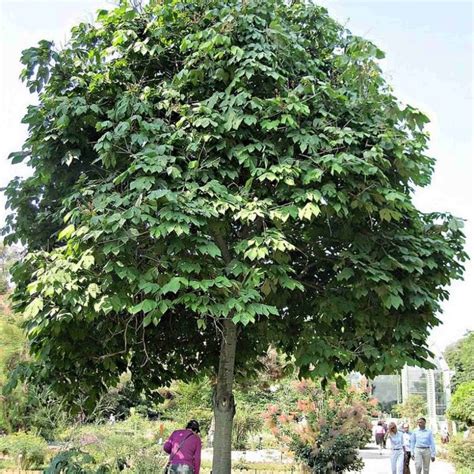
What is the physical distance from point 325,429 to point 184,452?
19.2 feet

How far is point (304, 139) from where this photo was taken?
6.18 m

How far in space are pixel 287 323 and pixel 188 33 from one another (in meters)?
3.95

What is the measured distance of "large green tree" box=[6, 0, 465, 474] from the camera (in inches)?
226

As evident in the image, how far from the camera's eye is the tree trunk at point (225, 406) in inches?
282

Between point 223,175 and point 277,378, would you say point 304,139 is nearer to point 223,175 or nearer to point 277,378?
point 223,175

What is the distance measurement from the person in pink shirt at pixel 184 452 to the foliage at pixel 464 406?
13867 mm

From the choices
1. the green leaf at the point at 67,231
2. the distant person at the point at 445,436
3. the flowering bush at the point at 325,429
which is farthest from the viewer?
the distant person at the point at 445,436

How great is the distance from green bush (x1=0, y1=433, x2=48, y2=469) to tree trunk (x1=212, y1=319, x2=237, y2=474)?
8.45 meters

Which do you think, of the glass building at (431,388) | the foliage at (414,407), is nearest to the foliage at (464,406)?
the glass building at (431,388)

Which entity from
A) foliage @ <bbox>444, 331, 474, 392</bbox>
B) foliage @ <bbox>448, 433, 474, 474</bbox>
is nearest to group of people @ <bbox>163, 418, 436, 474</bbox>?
foliage @ <bbox>448, 433, 474, 474</bbox>

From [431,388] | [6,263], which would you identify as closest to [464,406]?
[431,388]

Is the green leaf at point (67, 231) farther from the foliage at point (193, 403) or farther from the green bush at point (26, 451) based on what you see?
the foliage at point (193, 403)

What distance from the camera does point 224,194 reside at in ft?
19.5

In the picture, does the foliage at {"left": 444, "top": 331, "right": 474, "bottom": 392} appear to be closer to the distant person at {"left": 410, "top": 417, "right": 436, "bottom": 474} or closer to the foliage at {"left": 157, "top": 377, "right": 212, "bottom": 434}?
the foliage at {"left": 157, "top": 377, "right": 212, "bottom": 434}
